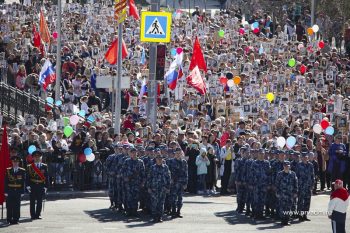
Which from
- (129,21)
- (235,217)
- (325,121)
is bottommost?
(235,217)

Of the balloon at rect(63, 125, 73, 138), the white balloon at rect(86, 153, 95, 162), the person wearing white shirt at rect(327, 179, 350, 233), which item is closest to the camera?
the person wearing white shirt at rect(327, 179, 350, 233)

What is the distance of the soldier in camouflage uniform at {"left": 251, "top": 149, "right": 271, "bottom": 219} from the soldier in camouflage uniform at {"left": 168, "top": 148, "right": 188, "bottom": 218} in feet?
5.05

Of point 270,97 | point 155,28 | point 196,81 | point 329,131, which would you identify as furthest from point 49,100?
point 329,131

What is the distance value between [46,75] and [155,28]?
5.56 m

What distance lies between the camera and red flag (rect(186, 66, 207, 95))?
43250 millimetres

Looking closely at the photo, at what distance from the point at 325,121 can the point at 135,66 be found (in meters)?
9.11

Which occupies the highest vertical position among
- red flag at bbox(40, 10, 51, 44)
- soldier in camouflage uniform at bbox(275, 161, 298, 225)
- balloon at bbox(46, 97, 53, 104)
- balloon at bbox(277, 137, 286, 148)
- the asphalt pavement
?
red flag at bbox(40, 10, 51, 44)

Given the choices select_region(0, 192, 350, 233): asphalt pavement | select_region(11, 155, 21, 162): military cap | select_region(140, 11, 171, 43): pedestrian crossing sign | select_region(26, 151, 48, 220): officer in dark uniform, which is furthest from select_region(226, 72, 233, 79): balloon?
select_region(11, 155, 21, 162): military cap

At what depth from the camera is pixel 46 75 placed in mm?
43188

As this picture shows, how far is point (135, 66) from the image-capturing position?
47875mm

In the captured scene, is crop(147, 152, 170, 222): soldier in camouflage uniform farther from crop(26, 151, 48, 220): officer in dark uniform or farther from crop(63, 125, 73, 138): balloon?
crop(63, 125, 73, 138): balloon

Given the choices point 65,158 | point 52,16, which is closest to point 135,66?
point 52,16

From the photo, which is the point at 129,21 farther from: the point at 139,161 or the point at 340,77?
the point at 139,161

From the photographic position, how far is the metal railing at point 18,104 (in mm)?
42562
